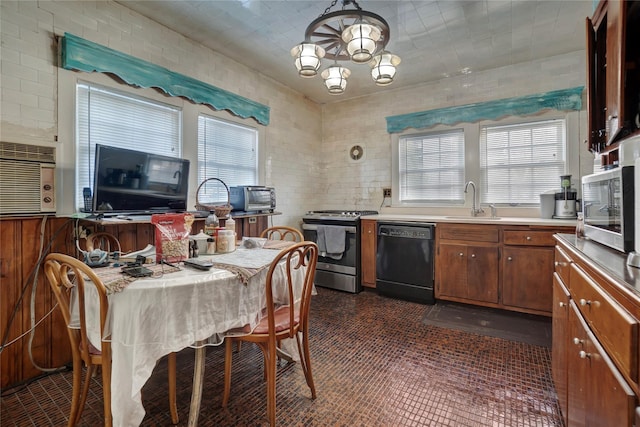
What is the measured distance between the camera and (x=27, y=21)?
1.91 m

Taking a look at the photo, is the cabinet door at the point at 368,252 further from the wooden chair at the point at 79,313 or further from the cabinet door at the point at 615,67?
the wooden chair at the point at 79,313

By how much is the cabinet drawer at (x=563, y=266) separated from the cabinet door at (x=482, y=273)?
144 cm

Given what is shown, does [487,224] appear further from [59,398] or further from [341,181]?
[59,398]

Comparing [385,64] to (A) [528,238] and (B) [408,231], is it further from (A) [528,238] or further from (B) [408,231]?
(A) [528,238]

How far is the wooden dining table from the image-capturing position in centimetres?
115

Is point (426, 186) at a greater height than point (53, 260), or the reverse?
point (426, 186)

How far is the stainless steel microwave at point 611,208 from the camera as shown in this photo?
3.28ft

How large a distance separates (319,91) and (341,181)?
135 centimetres

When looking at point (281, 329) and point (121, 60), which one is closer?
point (281, 329)

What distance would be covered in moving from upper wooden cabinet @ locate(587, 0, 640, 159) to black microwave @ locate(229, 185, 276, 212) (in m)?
2.79

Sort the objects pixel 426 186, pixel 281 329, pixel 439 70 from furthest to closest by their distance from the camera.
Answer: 1. pixel 426 186
2. pixel 439 70
3. pixel 281 329

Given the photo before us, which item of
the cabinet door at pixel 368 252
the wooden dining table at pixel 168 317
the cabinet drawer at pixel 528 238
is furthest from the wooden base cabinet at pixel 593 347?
the cabinet door at pixel 368 252

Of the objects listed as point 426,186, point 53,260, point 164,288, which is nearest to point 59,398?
point 53,260

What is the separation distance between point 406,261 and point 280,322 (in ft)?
7.16
